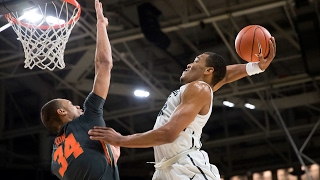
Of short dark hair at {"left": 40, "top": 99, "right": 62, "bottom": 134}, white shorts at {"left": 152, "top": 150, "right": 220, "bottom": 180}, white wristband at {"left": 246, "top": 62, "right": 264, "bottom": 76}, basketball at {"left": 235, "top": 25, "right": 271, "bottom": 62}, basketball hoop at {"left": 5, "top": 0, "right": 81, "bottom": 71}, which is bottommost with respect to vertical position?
white shorts at {"left": 152, "top": 150, "right": 220, "bottom": 180}

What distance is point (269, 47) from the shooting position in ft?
13.3

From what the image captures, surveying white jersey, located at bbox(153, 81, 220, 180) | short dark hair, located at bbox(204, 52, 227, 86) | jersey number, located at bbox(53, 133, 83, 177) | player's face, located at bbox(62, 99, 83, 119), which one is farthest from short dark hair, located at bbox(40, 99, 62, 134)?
short dark hair, located at bbox(204, 52, 227, 86)

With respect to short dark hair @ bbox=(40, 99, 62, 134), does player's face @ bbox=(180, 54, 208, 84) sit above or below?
above

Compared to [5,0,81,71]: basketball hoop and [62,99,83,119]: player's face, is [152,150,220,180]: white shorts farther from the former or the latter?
[5,0,81,71]: basketball hoop

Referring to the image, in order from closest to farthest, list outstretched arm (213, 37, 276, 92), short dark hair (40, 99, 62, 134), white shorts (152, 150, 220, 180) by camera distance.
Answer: white shorts (152, 150, 220, 180)
short dark hair (40, 99, 62, 134)
outstretched arm (213, 37, 276, 92)

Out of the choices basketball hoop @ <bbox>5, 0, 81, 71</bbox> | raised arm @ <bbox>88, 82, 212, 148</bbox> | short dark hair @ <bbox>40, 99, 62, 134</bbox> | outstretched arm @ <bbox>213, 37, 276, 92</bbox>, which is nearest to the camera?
raised arm @ <bbox>88, 82, 212, 148</bbox>

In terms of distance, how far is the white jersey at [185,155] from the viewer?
343 cm

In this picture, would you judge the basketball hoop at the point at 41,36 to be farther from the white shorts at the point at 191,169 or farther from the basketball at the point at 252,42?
the white shorts at the point at 191,169

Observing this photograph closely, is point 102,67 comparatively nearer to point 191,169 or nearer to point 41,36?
point 191,169

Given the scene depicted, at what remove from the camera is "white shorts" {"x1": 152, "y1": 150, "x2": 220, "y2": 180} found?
342cm

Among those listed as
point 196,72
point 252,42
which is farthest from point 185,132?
point 252,42

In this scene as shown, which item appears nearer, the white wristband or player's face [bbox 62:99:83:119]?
player's face [bbox 62:99:83:119]

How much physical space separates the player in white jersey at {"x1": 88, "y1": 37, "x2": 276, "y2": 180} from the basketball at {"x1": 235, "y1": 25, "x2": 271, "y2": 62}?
453 millimetres

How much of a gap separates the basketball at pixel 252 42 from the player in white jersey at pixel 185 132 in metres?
0.45
